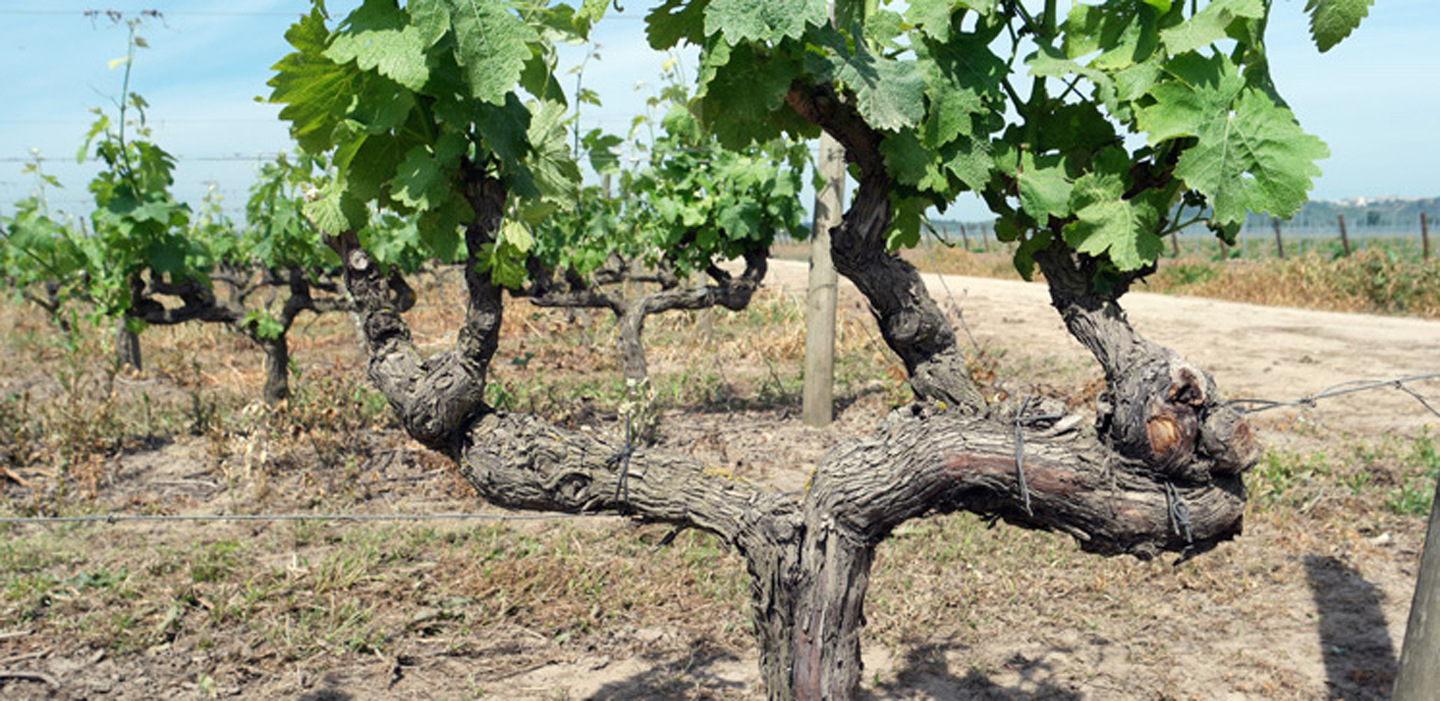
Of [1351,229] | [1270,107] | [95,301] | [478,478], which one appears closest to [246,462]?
[95,301]

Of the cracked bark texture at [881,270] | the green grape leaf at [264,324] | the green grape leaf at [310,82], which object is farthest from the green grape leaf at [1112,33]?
the green grape leaf at [264,324]

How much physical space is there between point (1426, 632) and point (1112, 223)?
133 centimetres

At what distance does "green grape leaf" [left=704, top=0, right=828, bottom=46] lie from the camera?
1.72 meters

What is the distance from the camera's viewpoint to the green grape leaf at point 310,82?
1962 mm

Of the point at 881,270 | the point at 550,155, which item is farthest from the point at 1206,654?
the point at 550,155

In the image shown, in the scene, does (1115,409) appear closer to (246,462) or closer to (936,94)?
(936,94)

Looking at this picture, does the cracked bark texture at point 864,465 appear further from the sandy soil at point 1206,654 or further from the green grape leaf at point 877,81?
the sandy soil at point 1206,654

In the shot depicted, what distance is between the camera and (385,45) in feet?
6.14

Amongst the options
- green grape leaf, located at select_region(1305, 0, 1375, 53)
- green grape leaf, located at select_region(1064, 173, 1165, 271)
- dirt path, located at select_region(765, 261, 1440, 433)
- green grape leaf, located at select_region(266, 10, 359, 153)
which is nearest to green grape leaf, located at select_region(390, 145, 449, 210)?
green grape leaf, located at select_region(266, 10, 359, 153)

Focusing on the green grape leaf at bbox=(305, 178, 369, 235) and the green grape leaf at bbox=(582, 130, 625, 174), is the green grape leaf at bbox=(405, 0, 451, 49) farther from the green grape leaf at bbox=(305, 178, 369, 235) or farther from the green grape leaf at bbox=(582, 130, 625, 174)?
the green grape leaf at bbox=(582, 130, 625, 174)

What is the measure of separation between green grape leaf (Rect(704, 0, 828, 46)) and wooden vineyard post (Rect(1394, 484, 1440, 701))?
6.19 feet

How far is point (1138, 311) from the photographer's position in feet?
40.8

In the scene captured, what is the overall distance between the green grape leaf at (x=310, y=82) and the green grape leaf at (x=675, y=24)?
61cm

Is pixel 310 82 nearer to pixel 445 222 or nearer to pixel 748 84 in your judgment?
pixel 445 222
